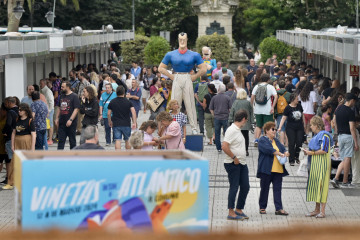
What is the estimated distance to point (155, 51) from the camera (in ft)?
164

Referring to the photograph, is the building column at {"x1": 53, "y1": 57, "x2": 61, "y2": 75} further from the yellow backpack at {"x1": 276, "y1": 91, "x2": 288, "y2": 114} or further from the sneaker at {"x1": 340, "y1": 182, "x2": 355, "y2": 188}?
the sneaker at {"x1": 340, "y1": 182, "x2": 355, "y2": 188}

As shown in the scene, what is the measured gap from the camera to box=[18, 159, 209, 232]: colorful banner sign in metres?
5.16

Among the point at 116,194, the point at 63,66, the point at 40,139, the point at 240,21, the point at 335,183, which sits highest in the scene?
Answer: the point at 240,21

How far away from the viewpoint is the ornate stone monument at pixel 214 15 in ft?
198

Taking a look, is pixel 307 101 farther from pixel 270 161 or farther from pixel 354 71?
pixel 270 161

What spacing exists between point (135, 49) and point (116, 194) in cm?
4737

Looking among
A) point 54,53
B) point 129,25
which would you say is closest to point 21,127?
point 54,53

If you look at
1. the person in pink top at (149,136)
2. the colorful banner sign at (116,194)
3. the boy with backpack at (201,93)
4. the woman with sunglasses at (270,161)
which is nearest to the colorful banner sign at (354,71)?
the boy with backpack at (201,93)

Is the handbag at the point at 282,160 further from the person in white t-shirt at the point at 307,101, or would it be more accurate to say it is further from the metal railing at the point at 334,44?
the person in white t-shirt at the point at 307,101

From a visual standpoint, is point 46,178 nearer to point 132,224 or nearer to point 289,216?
point 132,224

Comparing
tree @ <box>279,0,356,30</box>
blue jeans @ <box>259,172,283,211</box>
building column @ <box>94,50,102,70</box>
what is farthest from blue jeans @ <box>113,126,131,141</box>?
tree @ <box>279,0,356,30</box>

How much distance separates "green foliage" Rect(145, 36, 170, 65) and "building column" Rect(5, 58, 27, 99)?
2997 centimetres

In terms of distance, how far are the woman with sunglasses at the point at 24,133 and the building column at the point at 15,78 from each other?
4273 mm

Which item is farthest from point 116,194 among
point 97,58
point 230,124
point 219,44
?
point 219,44
